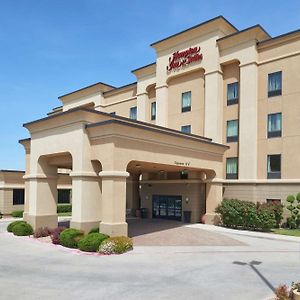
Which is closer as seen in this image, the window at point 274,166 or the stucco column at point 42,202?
the stucco column at point 42,202

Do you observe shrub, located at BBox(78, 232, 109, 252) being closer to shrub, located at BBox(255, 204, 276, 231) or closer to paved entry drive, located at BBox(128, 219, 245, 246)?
paved entry drive, located at BBox(128, 219, 245, 246)

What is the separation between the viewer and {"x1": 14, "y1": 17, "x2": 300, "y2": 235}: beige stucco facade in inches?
948

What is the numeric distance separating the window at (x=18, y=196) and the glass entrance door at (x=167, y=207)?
20.9 metres

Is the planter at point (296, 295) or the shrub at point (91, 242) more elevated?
the planter at point (296, 295)

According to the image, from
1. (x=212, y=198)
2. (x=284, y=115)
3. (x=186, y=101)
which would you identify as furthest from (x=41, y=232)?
(x=284, y=115)

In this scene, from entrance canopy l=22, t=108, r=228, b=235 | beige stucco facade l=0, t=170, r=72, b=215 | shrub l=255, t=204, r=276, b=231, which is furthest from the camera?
beige stucco facade l=0, t=170, r=72, b=215

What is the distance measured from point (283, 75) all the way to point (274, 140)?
243 inches

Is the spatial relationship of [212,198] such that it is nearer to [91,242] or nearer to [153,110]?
[153,110]

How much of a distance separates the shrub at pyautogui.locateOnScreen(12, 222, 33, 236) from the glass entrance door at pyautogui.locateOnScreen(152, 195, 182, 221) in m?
14.9

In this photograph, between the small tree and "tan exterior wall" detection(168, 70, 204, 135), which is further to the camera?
"tan exterior wall" detection(168, 70, 204, 135)

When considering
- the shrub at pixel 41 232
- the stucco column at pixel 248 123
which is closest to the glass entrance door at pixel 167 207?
the stucco column at pixel 248 123

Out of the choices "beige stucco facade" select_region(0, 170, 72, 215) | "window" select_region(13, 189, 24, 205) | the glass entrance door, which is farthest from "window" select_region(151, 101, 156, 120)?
"window" select_region(13, 189, 24, 205)

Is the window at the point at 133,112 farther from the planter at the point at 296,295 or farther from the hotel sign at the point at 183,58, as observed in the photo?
the planter at the point at 296,295

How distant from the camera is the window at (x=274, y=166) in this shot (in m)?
32.7
